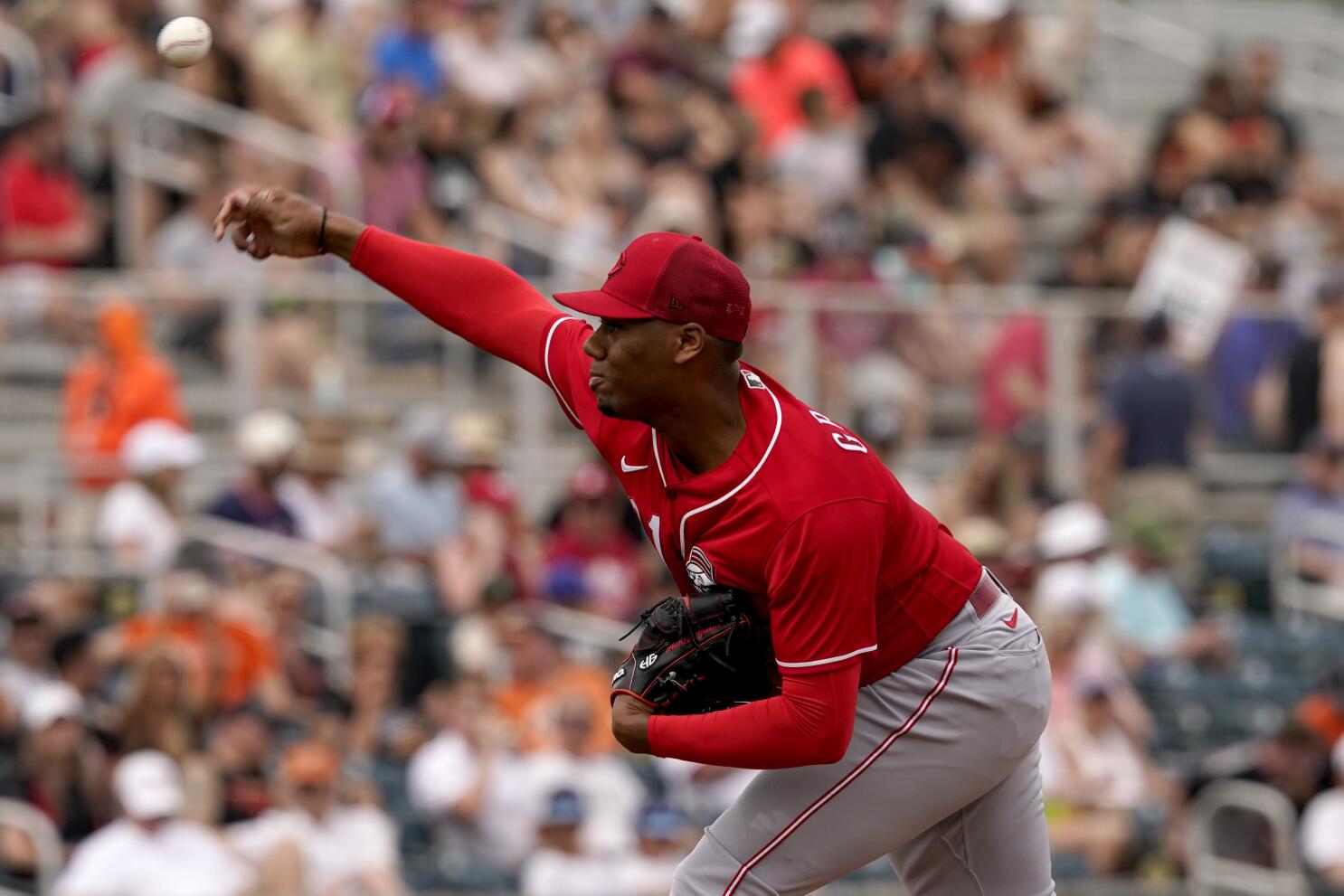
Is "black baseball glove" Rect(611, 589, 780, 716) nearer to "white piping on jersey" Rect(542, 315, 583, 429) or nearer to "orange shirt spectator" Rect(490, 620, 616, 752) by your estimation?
"white piping on jersey" Rect(542, 315, 583, 429)

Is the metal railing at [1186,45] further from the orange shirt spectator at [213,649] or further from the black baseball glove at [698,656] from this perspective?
the black baseball glove at [698,656]

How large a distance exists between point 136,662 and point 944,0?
8.97 m

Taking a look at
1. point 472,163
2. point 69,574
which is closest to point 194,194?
point 472,163

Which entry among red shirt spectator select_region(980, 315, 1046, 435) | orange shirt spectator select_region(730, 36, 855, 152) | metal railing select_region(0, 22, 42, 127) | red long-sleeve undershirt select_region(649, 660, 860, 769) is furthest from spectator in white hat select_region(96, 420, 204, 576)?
red long-sleeve undershirt select_region(649, 660, 860, 769)

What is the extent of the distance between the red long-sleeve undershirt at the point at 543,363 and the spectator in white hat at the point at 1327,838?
630 cm

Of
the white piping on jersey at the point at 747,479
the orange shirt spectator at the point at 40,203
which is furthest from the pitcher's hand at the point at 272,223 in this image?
the orange shirt spectator at the point at 40,203

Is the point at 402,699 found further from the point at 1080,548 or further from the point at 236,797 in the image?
the point at 1080,548

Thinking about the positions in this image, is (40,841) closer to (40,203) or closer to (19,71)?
(40,203)

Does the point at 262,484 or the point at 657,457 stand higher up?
the point at 657,457

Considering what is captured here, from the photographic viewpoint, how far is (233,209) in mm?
5148

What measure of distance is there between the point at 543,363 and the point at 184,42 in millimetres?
1105

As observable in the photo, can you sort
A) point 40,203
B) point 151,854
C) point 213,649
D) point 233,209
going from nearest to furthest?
point 233,209, point 151,854, point 213,649, point 40,203

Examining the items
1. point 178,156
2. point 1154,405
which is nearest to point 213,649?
point 178,156

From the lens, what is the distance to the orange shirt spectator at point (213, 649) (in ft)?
31.7
